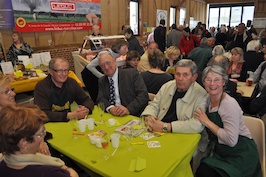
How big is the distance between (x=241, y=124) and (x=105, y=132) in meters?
1.12

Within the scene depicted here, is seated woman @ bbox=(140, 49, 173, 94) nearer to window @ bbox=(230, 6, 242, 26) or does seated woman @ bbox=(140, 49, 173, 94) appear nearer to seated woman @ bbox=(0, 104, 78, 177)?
seated woman @ bbox=(0, 104, 78, 177)

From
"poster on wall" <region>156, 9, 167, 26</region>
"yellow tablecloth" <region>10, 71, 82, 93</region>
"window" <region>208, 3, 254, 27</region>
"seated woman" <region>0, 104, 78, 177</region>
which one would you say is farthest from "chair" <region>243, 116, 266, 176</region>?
"window" <region>208, 3, 254, 27</region>

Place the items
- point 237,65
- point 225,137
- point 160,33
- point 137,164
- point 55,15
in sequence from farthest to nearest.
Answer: point 160,33 < point 55,15 < point 237,65 < point 225,137 < point 137,164

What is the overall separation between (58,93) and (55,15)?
4127mm

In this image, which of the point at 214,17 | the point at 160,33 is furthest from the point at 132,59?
the point at 214,17

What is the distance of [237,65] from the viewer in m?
3.82

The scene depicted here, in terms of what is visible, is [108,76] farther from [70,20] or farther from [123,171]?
[70,20]

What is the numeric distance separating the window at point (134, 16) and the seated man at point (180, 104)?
Answer: 22.6ft

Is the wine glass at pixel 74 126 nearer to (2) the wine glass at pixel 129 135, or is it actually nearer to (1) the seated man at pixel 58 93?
(1) the seated man at pixel 58 93

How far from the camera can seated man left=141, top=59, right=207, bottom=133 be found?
1808 millimetres

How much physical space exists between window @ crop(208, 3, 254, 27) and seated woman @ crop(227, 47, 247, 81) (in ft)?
38.4

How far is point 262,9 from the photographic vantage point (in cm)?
1255

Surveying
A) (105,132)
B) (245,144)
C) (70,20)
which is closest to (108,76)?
(105,132)

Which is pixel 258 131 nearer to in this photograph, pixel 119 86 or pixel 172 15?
pixel 119 86
